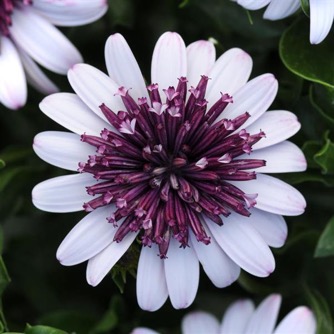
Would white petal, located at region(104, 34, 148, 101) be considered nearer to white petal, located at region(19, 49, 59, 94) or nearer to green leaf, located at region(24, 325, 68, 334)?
white petal, located at region(19, 49, 59, 94)

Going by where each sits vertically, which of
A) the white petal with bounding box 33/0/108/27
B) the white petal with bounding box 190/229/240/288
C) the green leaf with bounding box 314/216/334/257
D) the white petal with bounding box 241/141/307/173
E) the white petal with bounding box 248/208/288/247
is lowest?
the green leaf with bounding box 314/216/334/257

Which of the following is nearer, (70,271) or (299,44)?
(299,44)

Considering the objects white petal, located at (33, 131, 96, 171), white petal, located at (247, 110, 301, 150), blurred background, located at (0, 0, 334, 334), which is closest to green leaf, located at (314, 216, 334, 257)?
blurred background, located at (0, 0, 334, 334)

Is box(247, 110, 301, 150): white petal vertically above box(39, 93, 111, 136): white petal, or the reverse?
box(39, 93, 111, 136): white petal

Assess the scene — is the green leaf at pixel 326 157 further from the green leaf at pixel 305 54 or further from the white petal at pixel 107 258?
the white petal at pixel 107 258

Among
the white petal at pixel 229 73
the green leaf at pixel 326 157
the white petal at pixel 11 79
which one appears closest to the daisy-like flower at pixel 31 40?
the white petal at pixel 11 79

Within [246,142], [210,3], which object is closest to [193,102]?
[246,142]

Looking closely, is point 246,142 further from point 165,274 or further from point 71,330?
point 71,330
